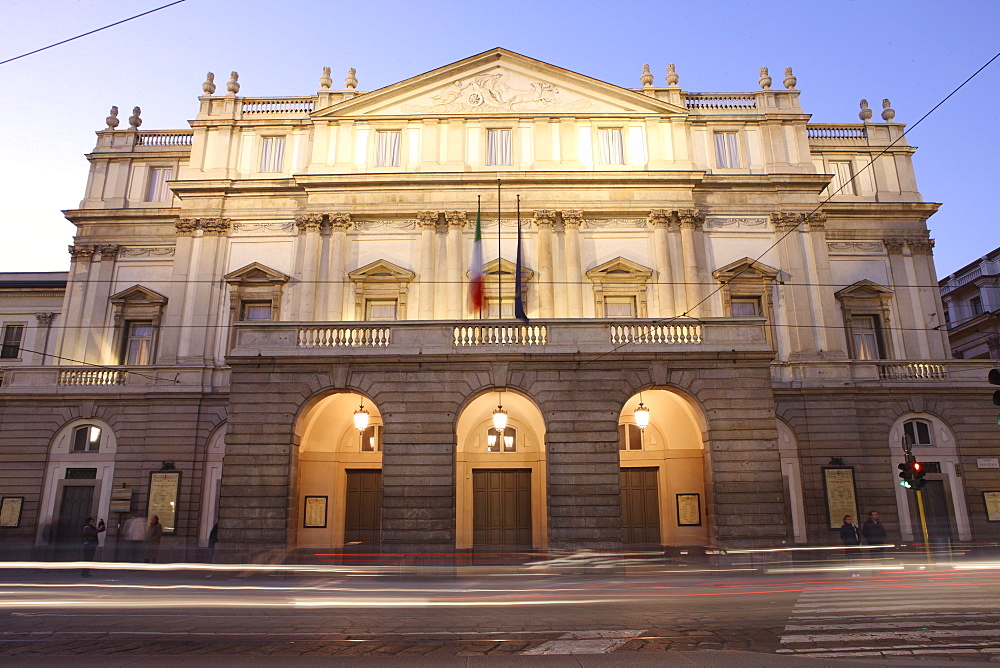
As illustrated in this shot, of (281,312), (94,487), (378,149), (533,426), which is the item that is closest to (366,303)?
(281,312)

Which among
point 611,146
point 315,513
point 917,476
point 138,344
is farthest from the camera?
point 611,146

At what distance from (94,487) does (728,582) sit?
2315cm

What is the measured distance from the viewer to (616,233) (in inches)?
1093

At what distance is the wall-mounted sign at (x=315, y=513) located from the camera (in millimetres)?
22394

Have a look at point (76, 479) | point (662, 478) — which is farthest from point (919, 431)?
point (76, 479)

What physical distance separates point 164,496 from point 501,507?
12306mm

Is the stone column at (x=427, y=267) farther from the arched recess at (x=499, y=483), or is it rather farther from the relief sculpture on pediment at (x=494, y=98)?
the arched recess at (x=499, y=483)

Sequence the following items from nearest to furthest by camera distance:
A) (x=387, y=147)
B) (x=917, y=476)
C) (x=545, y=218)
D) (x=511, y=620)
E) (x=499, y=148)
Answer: (x=511, y=620), (x=917, y=476), (x=545, y=218), (x=499, y=148), (x=387, y=147)

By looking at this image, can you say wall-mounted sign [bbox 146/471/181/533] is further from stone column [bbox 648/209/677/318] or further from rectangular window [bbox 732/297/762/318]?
rectangular window [bbox 732/297/762/318]

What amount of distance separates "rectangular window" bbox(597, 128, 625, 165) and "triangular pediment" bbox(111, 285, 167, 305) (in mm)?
18943

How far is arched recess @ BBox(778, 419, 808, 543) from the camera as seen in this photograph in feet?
81.1

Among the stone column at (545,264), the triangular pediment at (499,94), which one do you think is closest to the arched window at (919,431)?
the stone column at (545,264)

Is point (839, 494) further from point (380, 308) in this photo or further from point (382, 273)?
point (382, 273)

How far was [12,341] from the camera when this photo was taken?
1363 inches
